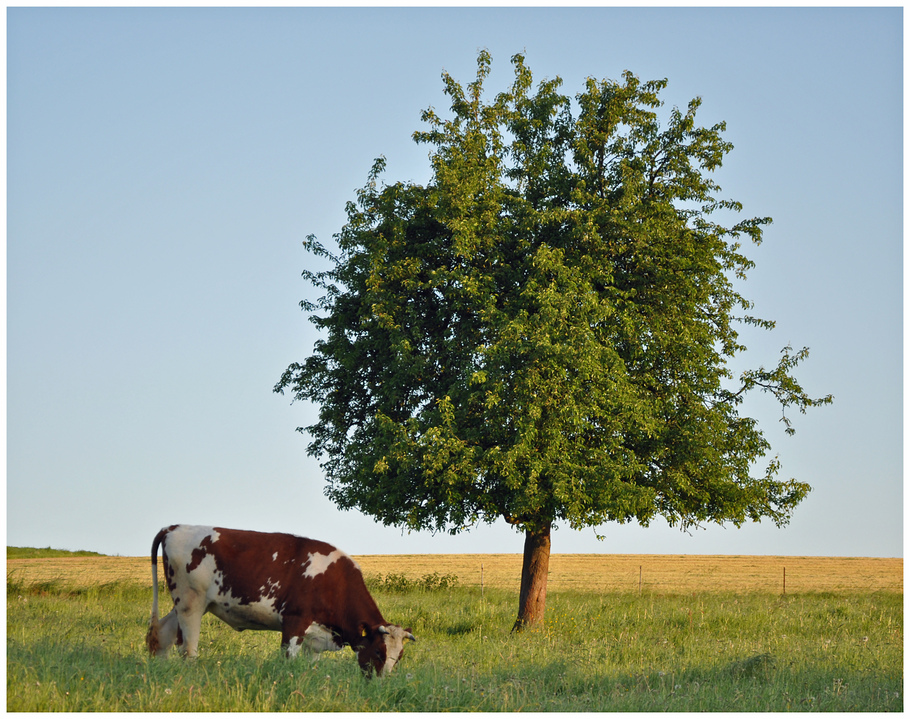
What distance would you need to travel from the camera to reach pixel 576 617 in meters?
21.9

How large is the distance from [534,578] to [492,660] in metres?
6.68

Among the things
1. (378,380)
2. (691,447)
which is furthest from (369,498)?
(691,447)

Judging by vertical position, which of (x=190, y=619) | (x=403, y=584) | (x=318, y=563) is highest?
(x=318, y=563)

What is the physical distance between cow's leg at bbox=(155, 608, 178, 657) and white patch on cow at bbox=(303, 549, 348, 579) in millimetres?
2140

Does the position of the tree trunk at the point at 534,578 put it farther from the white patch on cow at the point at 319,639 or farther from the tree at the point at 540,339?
the white patch on cow at the point at 319,639

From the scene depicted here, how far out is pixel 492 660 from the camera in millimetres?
14039

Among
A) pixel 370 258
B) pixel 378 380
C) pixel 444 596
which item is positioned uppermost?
pixel 370 258

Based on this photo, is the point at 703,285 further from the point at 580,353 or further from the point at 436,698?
the point at 436,698

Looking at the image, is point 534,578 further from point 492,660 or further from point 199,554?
point 199,554

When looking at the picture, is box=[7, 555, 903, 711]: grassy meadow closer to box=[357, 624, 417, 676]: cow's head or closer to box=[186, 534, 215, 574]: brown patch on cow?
box=[357, 624, 417, 676]: cow's head

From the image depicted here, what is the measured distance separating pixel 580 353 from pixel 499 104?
24.6 feet

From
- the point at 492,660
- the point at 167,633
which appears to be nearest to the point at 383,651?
the point at 492,660

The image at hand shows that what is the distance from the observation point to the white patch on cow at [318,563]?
13.2 m

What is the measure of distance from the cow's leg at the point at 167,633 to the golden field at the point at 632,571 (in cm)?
1924
